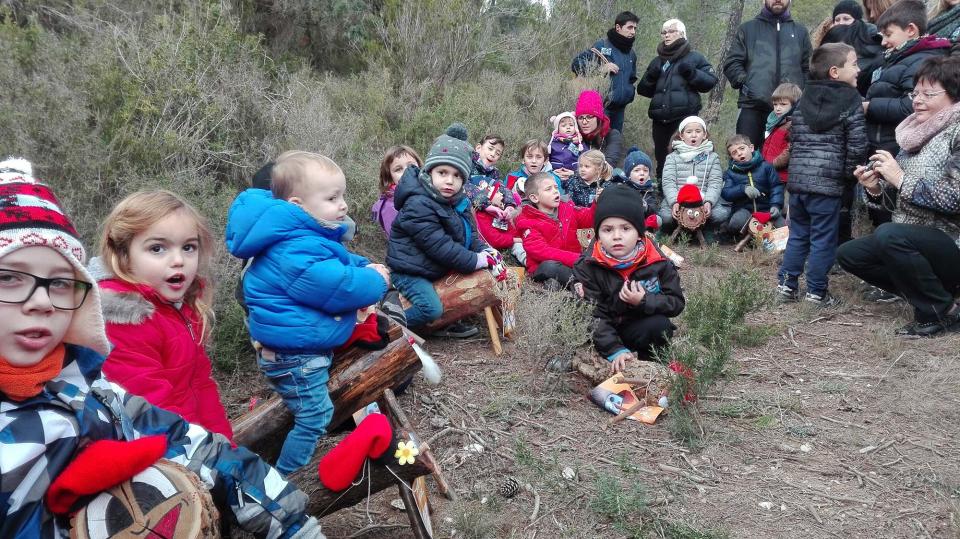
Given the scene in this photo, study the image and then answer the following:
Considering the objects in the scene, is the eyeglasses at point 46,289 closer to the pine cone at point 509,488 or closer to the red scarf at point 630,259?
the pine cone at point 509,488

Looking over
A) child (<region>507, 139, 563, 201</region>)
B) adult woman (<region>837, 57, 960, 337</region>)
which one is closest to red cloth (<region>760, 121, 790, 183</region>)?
adult woman (<region>837, 57, 960, 337</region>)

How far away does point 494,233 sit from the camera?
636cm

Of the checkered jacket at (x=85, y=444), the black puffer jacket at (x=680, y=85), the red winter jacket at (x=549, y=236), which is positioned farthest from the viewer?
the black puffer jacket at (x=680, y=85)

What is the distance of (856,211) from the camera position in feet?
22.5

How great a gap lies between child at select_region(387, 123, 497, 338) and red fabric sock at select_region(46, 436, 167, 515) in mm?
3110

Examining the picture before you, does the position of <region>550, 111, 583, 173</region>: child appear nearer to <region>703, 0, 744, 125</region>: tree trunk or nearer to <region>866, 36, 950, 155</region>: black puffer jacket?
<region>866, 36, 950, 155</region>: black puffer jacket

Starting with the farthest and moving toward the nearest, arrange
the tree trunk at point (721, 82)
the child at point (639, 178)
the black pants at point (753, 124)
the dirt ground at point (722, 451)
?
the tree trunk at point (721, 82)
the black pants at point (753, 124)
the child at point (639, 178)
the dirt ground at point (722, 451)

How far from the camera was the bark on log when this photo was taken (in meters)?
4.85

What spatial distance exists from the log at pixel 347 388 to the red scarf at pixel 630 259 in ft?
5.69

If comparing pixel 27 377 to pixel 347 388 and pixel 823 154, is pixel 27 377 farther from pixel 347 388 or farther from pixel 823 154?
pixel 823 154

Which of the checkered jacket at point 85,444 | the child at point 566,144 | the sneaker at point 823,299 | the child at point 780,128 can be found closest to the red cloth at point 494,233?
the child at point 566,144

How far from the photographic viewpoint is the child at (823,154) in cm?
543

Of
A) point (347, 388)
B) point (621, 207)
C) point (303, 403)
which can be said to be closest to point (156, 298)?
point (303, 403)

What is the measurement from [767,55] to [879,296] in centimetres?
350
